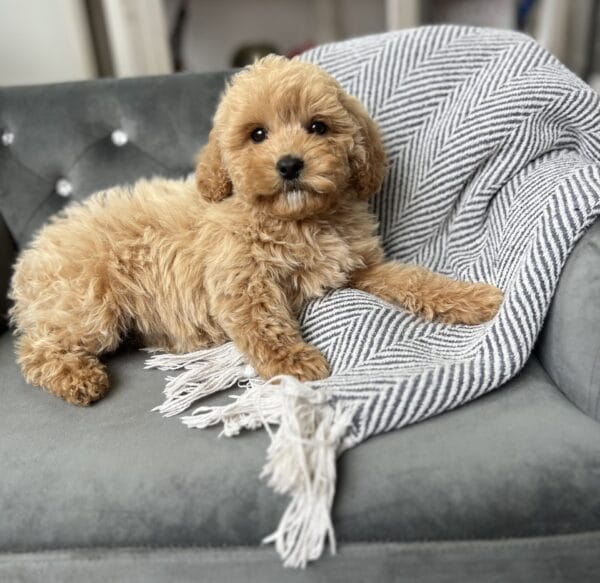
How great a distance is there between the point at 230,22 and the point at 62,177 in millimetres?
1753

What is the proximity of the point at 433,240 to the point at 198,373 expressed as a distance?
0.77 metres

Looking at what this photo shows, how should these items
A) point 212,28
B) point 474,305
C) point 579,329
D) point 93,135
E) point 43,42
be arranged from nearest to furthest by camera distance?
point 579,329 < point 474,305 < point 93,135 < point 43,42 < point 212,28

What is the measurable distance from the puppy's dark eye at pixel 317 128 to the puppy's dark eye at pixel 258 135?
103 mm

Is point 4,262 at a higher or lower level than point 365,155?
lower

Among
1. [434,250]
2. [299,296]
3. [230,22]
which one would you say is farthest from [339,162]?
[230,22]

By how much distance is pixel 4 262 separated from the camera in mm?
1821

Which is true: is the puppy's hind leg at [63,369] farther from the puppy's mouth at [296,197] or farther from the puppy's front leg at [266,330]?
the puppy's mouth at [296,197]

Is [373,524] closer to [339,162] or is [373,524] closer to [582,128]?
[339,162]

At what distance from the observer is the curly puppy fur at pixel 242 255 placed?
134cm

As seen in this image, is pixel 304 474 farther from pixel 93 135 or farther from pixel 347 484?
pixel 93 135

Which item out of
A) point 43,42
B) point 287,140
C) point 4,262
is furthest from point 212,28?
point 287,140

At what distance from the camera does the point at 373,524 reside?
102cm

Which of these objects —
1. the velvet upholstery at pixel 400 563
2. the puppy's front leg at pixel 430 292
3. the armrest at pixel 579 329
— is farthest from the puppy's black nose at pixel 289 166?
the velvet upholstery at pixel 400 563

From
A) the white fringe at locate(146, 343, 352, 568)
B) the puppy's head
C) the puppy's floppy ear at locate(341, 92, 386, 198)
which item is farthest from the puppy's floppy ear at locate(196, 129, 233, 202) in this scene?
the white fringe at locate(146, 343, 352, 568)
